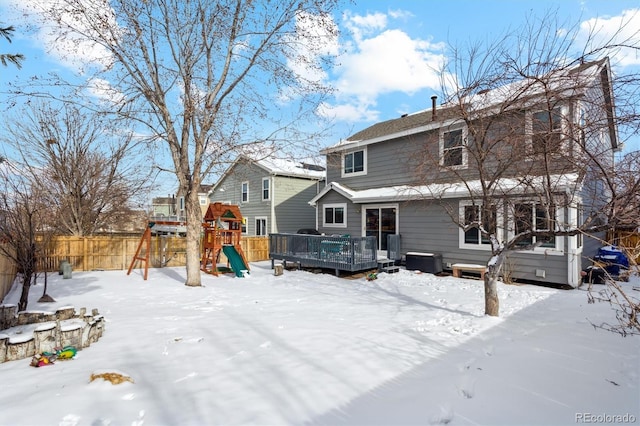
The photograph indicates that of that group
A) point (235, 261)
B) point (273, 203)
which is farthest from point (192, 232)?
point (273, 203)

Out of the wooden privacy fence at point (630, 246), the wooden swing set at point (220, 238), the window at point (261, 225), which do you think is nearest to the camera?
the wooden privacy fence at point (630, 246)

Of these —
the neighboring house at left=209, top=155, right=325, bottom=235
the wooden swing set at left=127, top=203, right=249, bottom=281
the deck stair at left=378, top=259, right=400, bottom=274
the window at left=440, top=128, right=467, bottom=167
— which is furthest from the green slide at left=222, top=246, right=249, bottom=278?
the neighboring house at left=209, top=155, right=325, bottom=235

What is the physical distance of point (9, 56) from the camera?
5.59m

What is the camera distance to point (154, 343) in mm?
4668

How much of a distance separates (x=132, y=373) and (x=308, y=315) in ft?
10.4

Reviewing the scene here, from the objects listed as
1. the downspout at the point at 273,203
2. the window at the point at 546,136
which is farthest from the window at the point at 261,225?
the window at the point at 546,136

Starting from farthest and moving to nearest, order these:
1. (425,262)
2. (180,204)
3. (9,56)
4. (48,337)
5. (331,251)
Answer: (180,204)
(331,251)
(425,262)
(9,56)
(48,337)

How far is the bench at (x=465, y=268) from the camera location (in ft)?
32.9

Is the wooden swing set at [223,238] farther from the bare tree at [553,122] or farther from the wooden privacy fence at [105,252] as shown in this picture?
the bare tree at [553,122]

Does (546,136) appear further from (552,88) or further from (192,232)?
(192,232)

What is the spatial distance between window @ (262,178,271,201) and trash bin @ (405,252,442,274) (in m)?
11.3

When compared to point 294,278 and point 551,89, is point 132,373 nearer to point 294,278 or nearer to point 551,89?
point 551,89

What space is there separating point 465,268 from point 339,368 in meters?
7.72

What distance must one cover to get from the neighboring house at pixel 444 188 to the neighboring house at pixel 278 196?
545cm
